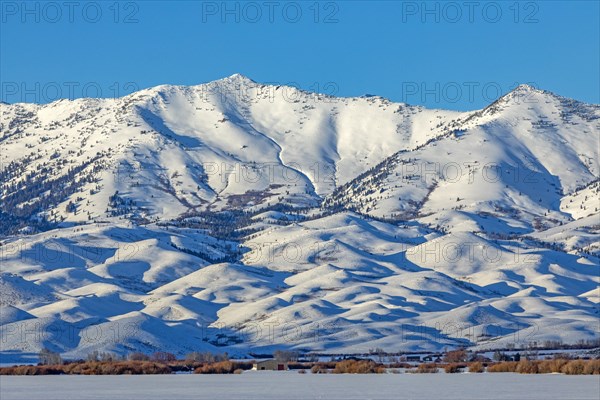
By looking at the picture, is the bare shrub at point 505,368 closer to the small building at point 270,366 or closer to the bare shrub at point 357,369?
the bare shrub at point 357,369

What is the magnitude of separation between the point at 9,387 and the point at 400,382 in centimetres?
2716

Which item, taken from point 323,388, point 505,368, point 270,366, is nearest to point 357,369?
point 505,368

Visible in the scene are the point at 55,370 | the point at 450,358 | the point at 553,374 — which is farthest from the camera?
the point at 450,358

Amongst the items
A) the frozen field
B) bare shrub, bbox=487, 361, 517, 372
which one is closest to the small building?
bare shrub, bbox=487, 361, 517, 372

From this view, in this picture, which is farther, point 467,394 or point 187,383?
point 187,383

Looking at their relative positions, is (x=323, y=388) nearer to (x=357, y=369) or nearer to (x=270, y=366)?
(x=357, y=369)

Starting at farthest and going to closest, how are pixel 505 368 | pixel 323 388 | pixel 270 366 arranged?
pixel 270 366 < pixel 505 368 < pixel 323 388

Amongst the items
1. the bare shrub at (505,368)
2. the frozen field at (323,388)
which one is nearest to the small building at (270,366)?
the bare shrub at (505,368)

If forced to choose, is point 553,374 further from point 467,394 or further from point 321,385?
point 467,394

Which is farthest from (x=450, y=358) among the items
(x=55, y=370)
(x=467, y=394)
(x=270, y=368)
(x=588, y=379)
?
(x=467, y=394)

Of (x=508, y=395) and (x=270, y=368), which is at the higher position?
(x=270, y=368)

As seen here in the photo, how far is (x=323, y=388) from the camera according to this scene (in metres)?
82.8

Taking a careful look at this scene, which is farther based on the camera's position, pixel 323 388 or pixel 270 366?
pixel 270 366

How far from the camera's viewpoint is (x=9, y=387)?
88812 mm
